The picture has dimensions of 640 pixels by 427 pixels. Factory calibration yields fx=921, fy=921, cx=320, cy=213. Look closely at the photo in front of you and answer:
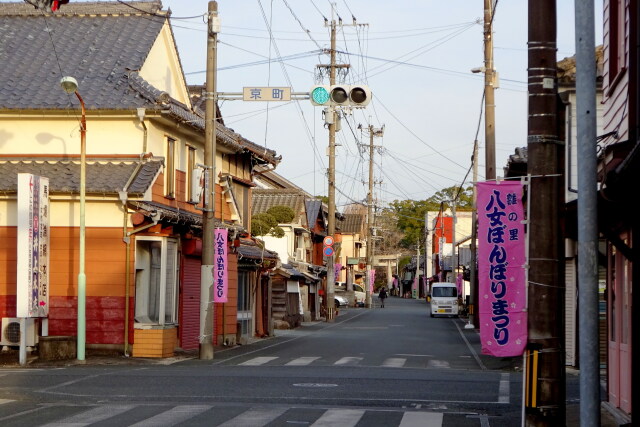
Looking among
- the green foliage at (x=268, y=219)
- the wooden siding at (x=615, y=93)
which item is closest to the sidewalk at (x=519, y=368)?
the wooden siding at (x=615, y=93)

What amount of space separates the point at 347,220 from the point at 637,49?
101m

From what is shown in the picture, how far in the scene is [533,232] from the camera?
929 cm

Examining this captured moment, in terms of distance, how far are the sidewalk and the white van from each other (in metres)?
11.3

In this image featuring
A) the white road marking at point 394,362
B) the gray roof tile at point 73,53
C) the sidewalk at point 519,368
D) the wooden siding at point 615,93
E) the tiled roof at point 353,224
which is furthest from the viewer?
the tiled roof at point 353,224

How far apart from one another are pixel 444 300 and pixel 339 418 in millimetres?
44998

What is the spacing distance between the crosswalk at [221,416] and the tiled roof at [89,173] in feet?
33.0

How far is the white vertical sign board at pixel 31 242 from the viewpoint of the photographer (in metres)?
22.1

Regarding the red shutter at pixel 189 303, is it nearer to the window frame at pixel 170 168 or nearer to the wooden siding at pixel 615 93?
the window frame at pixel 170 168

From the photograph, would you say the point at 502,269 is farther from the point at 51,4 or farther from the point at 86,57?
the point at 86,57

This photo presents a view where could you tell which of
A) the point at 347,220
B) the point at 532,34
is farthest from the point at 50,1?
the point at 347,220

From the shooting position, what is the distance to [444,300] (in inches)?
2272

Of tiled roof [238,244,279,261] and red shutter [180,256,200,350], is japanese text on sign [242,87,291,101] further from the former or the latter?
tiled roof [238,244,279,261]

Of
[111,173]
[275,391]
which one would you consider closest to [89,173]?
[111,173]

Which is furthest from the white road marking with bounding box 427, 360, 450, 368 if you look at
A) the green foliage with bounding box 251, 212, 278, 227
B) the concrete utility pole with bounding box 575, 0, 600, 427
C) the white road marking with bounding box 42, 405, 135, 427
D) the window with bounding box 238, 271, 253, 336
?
the green foliage with bounding box 251, 212, 278, 227
